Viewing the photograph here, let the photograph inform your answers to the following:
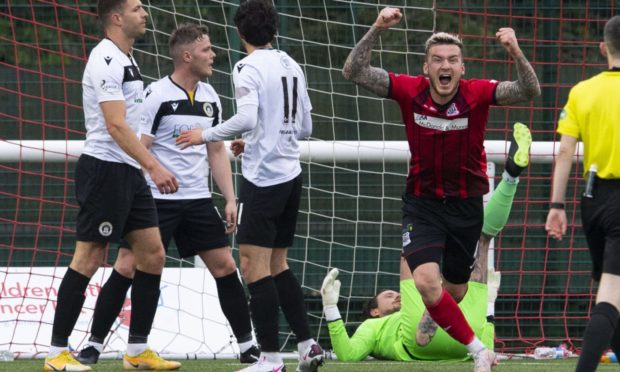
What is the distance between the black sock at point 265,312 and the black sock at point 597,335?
1676 millimetres

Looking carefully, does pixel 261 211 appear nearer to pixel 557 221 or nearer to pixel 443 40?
pixel 443 40

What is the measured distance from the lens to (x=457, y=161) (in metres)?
6.71

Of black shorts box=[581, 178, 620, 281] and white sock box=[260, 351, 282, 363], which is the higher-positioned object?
black shorts box=[581, 178, 620, 281]

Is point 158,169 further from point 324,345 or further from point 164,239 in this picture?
point 324,345

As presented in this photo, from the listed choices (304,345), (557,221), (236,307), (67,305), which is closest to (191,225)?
(236,307)

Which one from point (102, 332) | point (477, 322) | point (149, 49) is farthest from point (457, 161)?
point (149, 49)

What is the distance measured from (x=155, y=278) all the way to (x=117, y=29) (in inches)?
53.8

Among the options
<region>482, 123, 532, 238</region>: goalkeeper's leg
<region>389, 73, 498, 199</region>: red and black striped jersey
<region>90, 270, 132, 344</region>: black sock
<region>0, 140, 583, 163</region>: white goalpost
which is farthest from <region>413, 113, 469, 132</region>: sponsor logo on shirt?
<region>0, 140, 583, 163</region>: white goalpost

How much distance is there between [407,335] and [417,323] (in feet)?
0.34

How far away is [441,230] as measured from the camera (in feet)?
22.1

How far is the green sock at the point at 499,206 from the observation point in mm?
7801

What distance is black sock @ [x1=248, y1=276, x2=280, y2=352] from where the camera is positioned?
6.41 meters

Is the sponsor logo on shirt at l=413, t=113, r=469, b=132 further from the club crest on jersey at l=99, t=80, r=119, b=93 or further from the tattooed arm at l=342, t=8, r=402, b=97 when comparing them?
the club crest on jersey at l=99, t=80, r=119, b=93

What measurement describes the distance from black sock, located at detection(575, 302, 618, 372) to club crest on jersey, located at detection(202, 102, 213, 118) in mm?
2883
